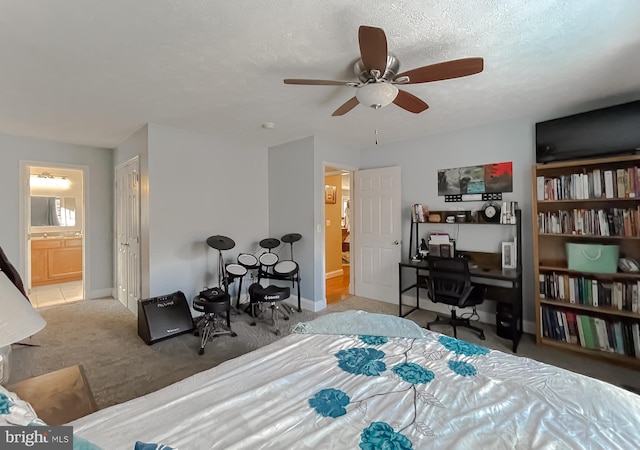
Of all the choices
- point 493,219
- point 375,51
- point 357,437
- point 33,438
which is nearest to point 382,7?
point 375,51

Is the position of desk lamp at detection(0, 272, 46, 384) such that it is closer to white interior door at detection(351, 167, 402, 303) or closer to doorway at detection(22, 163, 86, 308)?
white interior door at detection(351, 167, 402, 303)

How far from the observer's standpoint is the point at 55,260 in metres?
5.35

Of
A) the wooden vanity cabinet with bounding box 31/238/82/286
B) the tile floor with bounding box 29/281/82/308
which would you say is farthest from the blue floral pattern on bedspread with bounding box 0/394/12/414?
the wooden vanity cabinet with bounding box 31/238/82/286

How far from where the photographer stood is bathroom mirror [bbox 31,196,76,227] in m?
5.42

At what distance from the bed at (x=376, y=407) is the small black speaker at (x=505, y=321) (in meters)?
1.92

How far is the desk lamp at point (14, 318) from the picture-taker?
88 cm

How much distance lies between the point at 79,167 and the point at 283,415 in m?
5.22

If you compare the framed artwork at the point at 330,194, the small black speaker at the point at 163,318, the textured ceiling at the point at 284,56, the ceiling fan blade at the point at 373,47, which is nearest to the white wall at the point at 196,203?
the small black speaker at the point at 163,318

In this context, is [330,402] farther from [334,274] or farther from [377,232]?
[334,274]

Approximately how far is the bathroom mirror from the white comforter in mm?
6383

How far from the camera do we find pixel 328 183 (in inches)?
238

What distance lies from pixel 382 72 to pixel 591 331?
306cm

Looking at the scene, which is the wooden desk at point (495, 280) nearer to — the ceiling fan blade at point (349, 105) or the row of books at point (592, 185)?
the row of books at point (592, 185)

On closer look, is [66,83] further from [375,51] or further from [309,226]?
[309,226]
